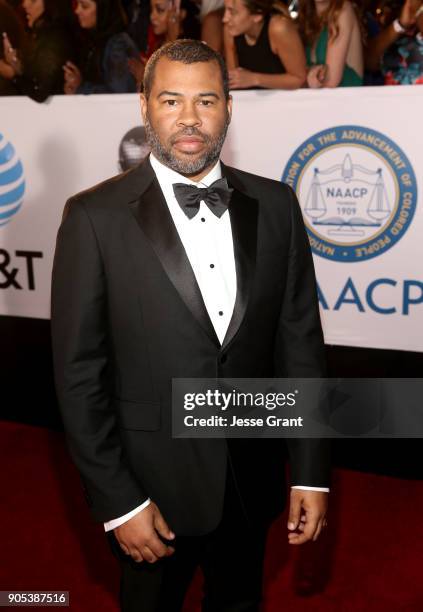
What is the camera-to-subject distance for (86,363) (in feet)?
5.01

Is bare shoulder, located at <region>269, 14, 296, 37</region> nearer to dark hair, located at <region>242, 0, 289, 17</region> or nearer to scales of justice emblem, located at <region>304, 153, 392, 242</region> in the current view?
dark hair, located at <region>242, 0, 289, 17</region>

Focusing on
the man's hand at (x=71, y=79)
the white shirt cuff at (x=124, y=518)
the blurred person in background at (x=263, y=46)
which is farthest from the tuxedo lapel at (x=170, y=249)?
the man's hand at (x=71, y=79)

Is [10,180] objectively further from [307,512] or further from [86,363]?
[307,512]

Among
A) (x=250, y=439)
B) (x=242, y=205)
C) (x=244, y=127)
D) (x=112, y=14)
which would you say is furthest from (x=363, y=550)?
(x=112, y=14)

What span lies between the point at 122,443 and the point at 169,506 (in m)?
0.20

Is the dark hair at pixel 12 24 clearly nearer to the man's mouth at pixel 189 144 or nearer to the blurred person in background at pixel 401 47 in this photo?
the blurred person in background at pixel 401 47

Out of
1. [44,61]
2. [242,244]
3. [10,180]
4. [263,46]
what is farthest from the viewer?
[10,180]

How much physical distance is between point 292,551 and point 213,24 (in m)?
2.62

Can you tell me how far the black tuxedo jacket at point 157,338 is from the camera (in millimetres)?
1525

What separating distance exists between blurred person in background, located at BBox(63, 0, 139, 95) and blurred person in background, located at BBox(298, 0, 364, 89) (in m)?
0.95

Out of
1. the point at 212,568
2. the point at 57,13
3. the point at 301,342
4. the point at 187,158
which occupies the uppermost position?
the point at 57,13

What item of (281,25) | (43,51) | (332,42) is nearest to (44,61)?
(43,51)

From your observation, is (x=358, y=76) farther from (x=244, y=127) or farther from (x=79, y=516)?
(x=79, y=516)

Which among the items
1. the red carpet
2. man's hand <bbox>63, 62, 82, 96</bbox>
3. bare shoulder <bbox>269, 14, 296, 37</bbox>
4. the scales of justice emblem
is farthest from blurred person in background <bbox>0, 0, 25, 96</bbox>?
the red carpet
